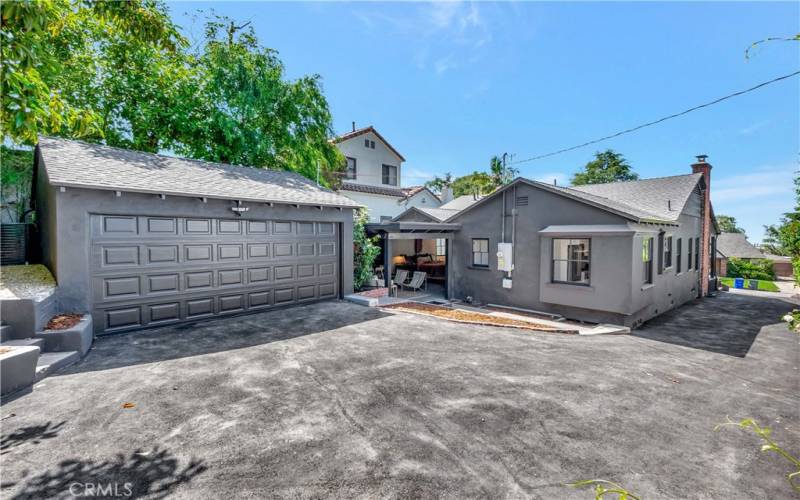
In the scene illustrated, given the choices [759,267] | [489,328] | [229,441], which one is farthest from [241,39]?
[759,267]

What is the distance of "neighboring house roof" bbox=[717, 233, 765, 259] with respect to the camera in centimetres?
3481

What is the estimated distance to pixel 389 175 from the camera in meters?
25.4

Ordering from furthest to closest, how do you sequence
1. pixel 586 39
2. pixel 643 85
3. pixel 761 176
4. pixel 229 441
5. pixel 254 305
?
pixel 761 176 < pixel 643 85 < pixel 586 39 < pixel 254 305 < pixel 229 441

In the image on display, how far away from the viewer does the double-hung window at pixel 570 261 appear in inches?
435

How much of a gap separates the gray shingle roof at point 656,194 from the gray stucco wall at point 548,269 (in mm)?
880

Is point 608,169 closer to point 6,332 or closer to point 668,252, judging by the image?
point 668,252

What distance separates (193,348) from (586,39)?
16.2 m

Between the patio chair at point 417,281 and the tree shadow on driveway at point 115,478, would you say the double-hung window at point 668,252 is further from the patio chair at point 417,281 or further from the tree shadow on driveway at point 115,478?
the tree shadow on driveway at point 115,478

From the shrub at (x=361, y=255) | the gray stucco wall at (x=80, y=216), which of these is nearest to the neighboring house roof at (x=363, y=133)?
the shrub at (x=361, y=255)

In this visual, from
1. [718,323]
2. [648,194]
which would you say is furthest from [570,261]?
[648,194]

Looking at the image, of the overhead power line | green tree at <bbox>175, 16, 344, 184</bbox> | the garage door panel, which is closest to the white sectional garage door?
the garage door panel

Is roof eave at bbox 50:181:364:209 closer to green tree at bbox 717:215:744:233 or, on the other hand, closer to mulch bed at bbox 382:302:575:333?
mulch bed at bbox 382:302:575:333

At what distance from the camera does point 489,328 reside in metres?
8.52

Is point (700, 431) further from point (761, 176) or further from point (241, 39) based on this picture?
point (761, 176)
